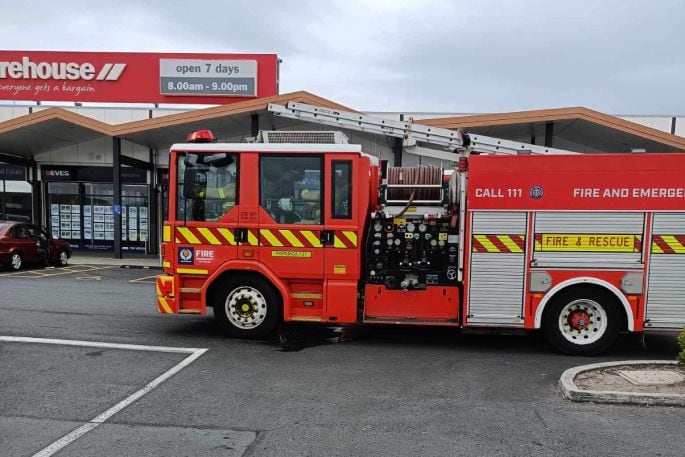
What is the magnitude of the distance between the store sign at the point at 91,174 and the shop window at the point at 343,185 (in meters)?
17.0

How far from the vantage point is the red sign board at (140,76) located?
874 inches

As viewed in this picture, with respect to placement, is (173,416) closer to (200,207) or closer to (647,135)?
(200,207)

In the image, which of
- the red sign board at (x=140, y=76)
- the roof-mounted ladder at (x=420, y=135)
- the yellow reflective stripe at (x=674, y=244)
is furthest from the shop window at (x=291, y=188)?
the red sign board at (x=140, y=76)

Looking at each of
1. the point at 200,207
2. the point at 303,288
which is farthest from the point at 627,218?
the point at 200,207

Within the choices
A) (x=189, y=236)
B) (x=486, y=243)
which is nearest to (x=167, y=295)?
(x=189, y=236)

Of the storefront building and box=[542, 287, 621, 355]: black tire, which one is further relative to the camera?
the storefront building

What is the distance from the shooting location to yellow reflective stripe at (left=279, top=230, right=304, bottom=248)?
7.00m

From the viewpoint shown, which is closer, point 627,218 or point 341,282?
point 627,218

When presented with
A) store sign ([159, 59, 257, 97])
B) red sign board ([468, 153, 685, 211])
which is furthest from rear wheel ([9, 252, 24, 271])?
red sign board ([468, 153, 685, 211])

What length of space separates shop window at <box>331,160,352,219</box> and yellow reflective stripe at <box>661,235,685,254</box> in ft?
12.9

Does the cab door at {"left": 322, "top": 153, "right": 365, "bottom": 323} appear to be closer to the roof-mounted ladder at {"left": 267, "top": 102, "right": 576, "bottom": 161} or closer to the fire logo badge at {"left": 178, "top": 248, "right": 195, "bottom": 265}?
the fire logo badge at {"left": 178, "top": 248, "right": 195, "bottom": 265}

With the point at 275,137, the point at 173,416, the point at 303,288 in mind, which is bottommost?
the point at 173,416

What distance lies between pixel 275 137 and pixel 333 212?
1.41m

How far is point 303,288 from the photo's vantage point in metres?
7.15
